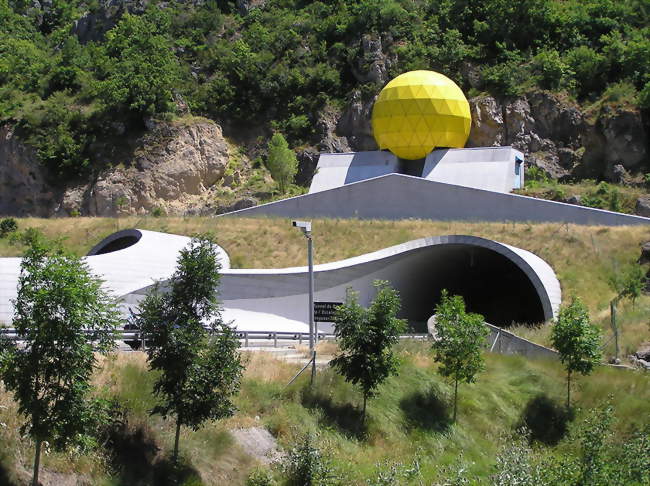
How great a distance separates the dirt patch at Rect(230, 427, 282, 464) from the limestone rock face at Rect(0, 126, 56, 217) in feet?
128

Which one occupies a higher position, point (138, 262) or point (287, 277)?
point (138, 262)

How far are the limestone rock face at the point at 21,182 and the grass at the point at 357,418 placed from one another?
119 feet

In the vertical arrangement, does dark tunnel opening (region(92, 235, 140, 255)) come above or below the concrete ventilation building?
below

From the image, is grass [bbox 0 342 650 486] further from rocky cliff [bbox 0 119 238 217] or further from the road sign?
rocky cliff [bbox 0 119 238 217]

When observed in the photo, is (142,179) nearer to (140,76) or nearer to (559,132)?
(140,76)

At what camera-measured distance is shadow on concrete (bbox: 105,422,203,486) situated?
52.7 ft

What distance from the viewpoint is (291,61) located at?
63.3 m

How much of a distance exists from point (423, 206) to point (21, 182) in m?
Answer: 27.2

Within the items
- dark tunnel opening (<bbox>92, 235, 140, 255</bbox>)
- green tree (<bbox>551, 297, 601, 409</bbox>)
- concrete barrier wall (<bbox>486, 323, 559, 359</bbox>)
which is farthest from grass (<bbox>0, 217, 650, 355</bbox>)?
green tree (<bbox>551, 297, 601, 409</bbox>)

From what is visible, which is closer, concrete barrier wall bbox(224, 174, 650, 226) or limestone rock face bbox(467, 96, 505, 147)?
concrete barrier wall bbox(224, 174, 650, 226)

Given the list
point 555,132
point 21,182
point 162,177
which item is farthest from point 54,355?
point 555,132

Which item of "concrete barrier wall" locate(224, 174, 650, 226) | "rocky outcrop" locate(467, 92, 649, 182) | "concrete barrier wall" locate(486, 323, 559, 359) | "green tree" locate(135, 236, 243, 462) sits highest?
"rocky outcrop" locate(467, 92, 649, 182)

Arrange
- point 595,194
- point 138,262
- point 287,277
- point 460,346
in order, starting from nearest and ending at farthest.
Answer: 1. point 460,346
2. point 287,277
3. point 138,262
4. point 595,194

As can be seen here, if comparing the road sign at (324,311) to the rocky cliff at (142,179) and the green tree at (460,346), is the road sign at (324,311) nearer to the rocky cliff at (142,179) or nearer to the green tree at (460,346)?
the green tree at (460,346)
